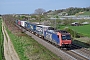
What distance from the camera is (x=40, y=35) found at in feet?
144

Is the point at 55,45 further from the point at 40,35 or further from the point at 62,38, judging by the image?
the point at 40,35

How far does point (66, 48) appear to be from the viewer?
30672 mm

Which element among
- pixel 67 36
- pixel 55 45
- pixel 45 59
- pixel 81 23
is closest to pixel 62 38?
pixel 67 36

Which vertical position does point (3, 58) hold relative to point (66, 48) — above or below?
below

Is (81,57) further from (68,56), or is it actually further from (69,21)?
(69,21)

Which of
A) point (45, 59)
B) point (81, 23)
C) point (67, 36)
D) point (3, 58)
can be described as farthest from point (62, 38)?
point (81, 23)

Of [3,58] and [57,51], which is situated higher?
[57,51]

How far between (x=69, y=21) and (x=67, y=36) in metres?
55.8

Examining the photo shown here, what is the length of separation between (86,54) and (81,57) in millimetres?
1970

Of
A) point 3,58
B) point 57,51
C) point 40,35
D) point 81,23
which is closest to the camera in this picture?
point 57,51

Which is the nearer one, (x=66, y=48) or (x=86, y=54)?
(x=86, y=54)

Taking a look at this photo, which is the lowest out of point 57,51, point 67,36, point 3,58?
point 3,58

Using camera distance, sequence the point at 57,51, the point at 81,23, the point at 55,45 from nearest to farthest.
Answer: the point at 57,51 < the point at 55,45 < the point at 81,23

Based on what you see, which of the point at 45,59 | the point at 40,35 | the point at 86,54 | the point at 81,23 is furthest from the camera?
the point at 81,23
